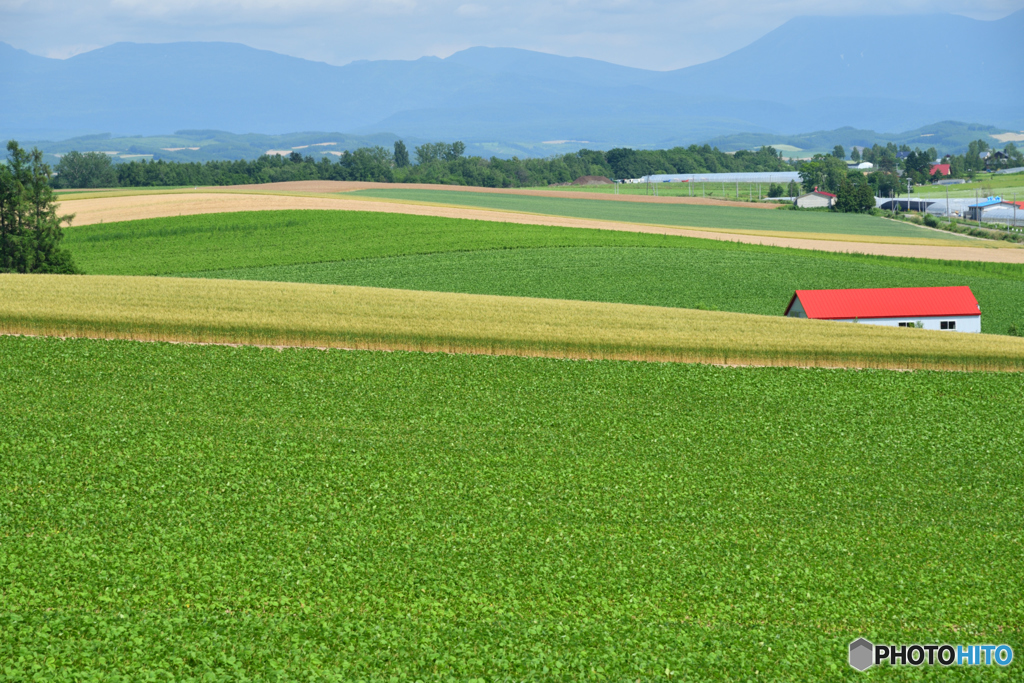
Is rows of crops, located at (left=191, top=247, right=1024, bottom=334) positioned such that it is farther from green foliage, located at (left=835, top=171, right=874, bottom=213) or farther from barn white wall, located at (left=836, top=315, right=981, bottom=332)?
green foliage, located at (left=835, top=171, right=874, bottom=213)

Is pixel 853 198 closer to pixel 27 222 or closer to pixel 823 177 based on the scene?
pixel 823 177

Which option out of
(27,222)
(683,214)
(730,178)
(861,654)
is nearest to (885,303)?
(861,654)

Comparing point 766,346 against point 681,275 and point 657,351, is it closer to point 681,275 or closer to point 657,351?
point 657,351

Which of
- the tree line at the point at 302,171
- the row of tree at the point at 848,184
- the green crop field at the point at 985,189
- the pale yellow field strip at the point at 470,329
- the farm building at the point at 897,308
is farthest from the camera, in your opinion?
the green crop field at the point at 985,189

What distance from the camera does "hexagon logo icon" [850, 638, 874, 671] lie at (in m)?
12.9

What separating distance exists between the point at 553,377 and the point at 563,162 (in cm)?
16373

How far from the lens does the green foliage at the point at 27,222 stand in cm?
4922

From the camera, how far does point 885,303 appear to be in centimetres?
4238

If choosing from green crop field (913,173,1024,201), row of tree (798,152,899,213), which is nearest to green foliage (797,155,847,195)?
row of tree (798,152,899,213)

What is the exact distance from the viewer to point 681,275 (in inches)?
2190

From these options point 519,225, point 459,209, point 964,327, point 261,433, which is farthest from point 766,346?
point 459,209

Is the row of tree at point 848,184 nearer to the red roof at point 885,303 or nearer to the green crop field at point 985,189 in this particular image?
the green crop field at point 985,189

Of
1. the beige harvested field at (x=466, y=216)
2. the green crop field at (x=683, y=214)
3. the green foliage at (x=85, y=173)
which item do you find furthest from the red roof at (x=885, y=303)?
the green foliage at (x=85, y=173)

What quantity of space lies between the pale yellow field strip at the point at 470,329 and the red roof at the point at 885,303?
486 cm
